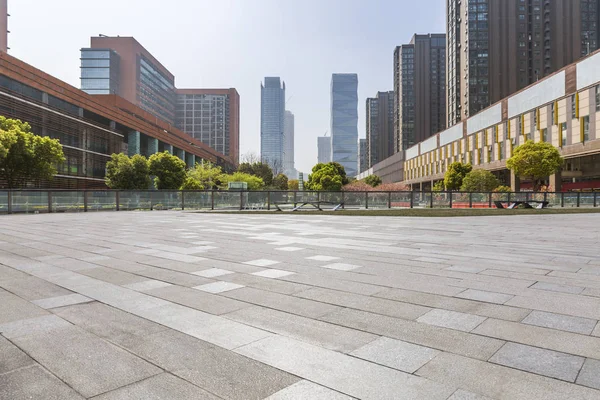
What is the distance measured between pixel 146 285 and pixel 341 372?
2906 mm

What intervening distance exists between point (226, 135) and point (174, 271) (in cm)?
17704

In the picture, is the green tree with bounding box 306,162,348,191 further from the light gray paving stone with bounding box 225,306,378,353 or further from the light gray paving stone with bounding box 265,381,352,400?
the light gray paving stone with bounding box 265,381,352,400

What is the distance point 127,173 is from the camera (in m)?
51.0

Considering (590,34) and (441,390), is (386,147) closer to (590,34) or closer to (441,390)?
(590,34)

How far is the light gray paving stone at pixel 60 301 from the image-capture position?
142 inches

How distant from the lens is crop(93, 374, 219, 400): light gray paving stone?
6.37 feet

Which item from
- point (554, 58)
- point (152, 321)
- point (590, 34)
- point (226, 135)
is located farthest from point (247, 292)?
point (226, 135)

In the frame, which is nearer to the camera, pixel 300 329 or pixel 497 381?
pixel 497 381

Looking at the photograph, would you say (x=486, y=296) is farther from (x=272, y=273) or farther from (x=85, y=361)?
(x=85, y=361)

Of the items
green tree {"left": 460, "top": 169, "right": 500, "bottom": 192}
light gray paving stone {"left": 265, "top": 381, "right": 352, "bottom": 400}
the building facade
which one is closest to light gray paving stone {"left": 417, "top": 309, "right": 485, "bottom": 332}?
light gray paving stone {"left": 265, "top": 381, "right": 352, "bottom": 400}

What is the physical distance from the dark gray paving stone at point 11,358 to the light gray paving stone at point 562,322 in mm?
3390

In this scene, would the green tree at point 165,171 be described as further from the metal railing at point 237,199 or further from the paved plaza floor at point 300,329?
the paved plaza floor at point 300,329

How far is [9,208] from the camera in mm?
21438

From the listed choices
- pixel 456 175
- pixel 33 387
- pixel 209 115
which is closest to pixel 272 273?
pixel 33 387
